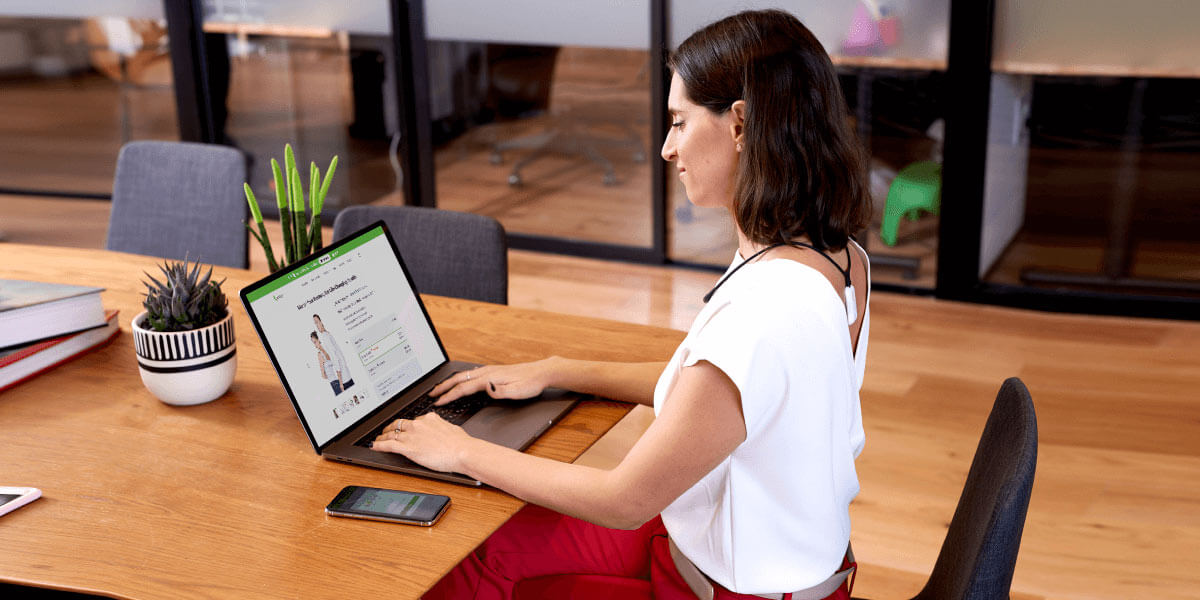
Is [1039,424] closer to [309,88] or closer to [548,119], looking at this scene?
[548,119]

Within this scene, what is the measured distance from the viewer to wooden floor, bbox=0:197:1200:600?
8.30 ft

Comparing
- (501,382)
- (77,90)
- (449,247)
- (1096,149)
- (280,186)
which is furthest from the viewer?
(77,90)

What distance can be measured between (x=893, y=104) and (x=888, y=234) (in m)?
0.49

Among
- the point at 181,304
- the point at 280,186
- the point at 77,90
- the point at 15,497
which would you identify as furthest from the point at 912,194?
the point at 77,90

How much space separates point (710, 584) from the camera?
1413mm

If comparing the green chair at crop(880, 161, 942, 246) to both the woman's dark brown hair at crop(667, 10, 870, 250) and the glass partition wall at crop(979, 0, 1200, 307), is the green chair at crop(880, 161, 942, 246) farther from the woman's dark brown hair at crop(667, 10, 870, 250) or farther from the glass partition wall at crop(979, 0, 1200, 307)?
the woman's dark brown hair at crop(667, 10, 870, 250)

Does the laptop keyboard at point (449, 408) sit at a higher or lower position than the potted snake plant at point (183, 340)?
lower

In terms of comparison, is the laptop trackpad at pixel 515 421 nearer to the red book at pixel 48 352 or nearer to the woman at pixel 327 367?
the woman at pixel 327 367

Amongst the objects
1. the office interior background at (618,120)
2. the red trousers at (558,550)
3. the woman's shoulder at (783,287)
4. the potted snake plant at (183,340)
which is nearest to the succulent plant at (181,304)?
the potted snake plant at (183,340)

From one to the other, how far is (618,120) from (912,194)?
1.18 metres

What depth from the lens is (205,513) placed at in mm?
1387

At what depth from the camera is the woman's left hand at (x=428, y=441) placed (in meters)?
1.47

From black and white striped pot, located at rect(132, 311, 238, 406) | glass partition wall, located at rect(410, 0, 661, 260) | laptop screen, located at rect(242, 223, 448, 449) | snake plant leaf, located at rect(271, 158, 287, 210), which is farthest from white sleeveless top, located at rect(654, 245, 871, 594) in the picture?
glass partition wall, located at rect(410, 0, 661, 260)

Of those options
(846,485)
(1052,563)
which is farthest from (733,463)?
(1052,563)
